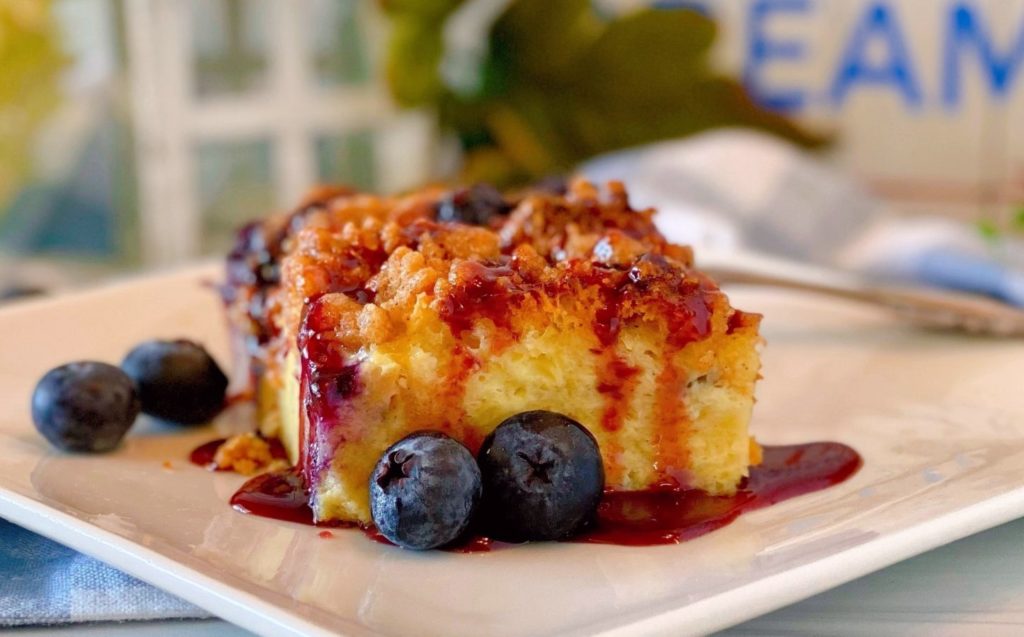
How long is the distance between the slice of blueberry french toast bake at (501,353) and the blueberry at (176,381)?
209 mm

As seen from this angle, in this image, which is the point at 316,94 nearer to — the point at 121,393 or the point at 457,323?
the point at 121,393

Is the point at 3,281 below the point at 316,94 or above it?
below

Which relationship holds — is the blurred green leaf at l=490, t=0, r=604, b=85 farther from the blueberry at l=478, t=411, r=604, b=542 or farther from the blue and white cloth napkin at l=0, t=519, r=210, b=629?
the blue and white cloth napkin at l=0, t=519, r=210, b=629

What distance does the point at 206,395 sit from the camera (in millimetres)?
2023

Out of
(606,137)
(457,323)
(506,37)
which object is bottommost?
(457,323)

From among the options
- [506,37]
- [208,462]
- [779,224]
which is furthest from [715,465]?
[506,37]

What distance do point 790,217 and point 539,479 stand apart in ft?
8.97

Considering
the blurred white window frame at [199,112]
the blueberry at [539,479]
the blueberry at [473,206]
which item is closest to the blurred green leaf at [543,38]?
the blurred white window frame at [199,112]

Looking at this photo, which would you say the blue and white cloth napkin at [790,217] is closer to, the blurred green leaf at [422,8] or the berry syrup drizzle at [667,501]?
the blurred green leaf at [422,8]

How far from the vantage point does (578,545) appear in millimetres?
1499

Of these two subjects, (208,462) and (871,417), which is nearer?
(208,462)

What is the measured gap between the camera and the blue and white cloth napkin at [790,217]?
3.31 meters

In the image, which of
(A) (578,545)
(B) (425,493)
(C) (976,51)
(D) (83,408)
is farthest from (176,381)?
(C) (976,51)

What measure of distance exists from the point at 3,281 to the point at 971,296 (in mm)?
2994
